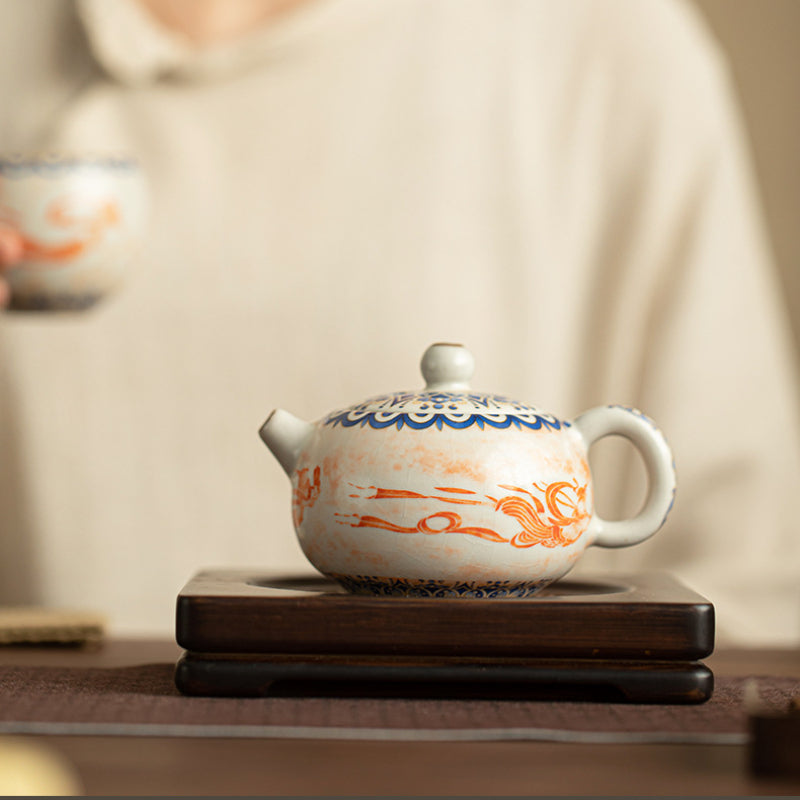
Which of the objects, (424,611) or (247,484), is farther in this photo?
(247,484)

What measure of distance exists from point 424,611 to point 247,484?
808 millimetres

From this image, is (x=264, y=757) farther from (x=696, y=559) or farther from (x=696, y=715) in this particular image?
(x=696, y=559)

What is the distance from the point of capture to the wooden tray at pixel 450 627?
533 mm

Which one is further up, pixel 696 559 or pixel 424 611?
pixel 424 611

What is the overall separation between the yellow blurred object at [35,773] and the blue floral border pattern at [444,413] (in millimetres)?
207

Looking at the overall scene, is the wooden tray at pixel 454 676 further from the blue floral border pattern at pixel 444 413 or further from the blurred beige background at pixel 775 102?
the blurred beige background at pixel 775 102

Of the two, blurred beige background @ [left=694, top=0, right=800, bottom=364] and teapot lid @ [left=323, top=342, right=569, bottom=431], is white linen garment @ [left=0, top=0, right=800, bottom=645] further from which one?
teapot lid @ [left=323, top=342, right=569, bottom=431]

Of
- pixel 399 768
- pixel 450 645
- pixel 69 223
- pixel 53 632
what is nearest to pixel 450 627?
pixel 450 645

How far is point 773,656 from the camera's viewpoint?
2.49 ft

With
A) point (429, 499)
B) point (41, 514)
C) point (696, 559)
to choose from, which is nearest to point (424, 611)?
point (429, 499)

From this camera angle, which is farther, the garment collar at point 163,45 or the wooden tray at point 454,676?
the garment collar at point 163,45

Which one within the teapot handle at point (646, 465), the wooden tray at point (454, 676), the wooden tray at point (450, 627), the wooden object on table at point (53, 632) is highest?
the teapot handle at point (646, 465)

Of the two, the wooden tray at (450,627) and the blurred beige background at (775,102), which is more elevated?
the blurred beige background at (775,102)

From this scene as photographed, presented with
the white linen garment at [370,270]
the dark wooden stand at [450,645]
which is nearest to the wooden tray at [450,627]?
the dark wooden stand at [450,645]
